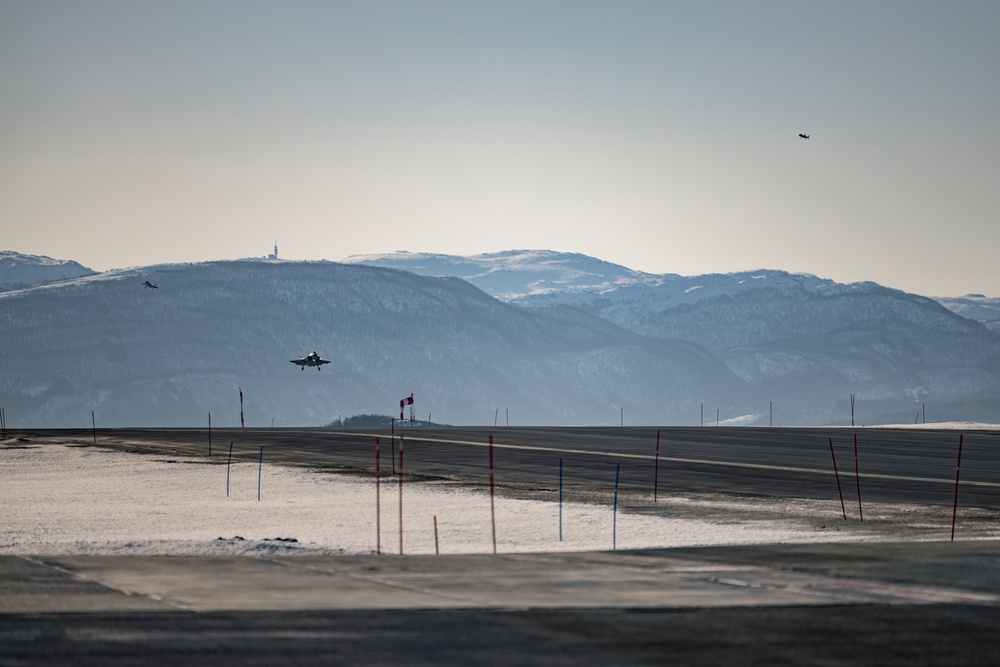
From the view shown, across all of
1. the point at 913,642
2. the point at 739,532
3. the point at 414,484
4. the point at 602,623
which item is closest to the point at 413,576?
the point at 602,623

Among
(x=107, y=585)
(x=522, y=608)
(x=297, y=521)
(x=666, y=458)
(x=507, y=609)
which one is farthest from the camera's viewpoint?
(x=666, y=458)

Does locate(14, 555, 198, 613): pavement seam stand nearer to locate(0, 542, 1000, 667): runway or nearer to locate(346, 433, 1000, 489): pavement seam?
locate(0, 542, 1000, 667): runway

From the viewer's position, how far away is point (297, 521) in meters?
27.7

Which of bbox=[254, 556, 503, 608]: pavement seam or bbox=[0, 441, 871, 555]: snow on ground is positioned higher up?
bbox=[254, 556, 503, 608]: pavement seam

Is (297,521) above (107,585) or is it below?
below

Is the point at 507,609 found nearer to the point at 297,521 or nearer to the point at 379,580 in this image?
the point at 379,580

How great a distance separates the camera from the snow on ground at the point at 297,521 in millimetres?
22234

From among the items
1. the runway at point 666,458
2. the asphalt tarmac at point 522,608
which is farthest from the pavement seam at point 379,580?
the runway at point 666,458

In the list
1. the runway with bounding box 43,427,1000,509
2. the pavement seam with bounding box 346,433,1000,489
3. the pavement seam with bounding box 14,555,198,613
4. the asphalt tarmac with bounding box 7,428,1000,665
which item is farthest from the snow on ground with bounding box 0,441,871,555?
the pavement seam with bounding box 346,433,1000,489

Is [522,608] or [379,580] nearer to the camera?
[522,608]

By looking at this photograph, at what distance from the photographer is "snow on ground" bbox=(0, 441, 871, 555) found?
72.9 feet

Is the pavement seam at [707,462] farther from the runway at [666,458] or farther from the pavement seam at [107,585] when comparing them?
the pavement seam at [107,585]

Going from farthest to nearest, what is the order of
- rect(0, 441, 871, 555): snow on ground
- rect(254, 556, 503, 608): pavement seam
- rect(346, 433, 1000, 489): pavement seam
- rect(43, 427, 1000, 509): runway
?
rect(346, 433, 1000, 489): pavement seam
rect(43, 427, 1000, 509): runway
rect(0, 441, 871, 555): snow on ground
rect(254, 556, 503, 608): pavement seam

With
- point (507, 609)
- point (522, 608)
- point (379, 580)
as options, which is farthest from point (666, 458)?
point (507, 609)
